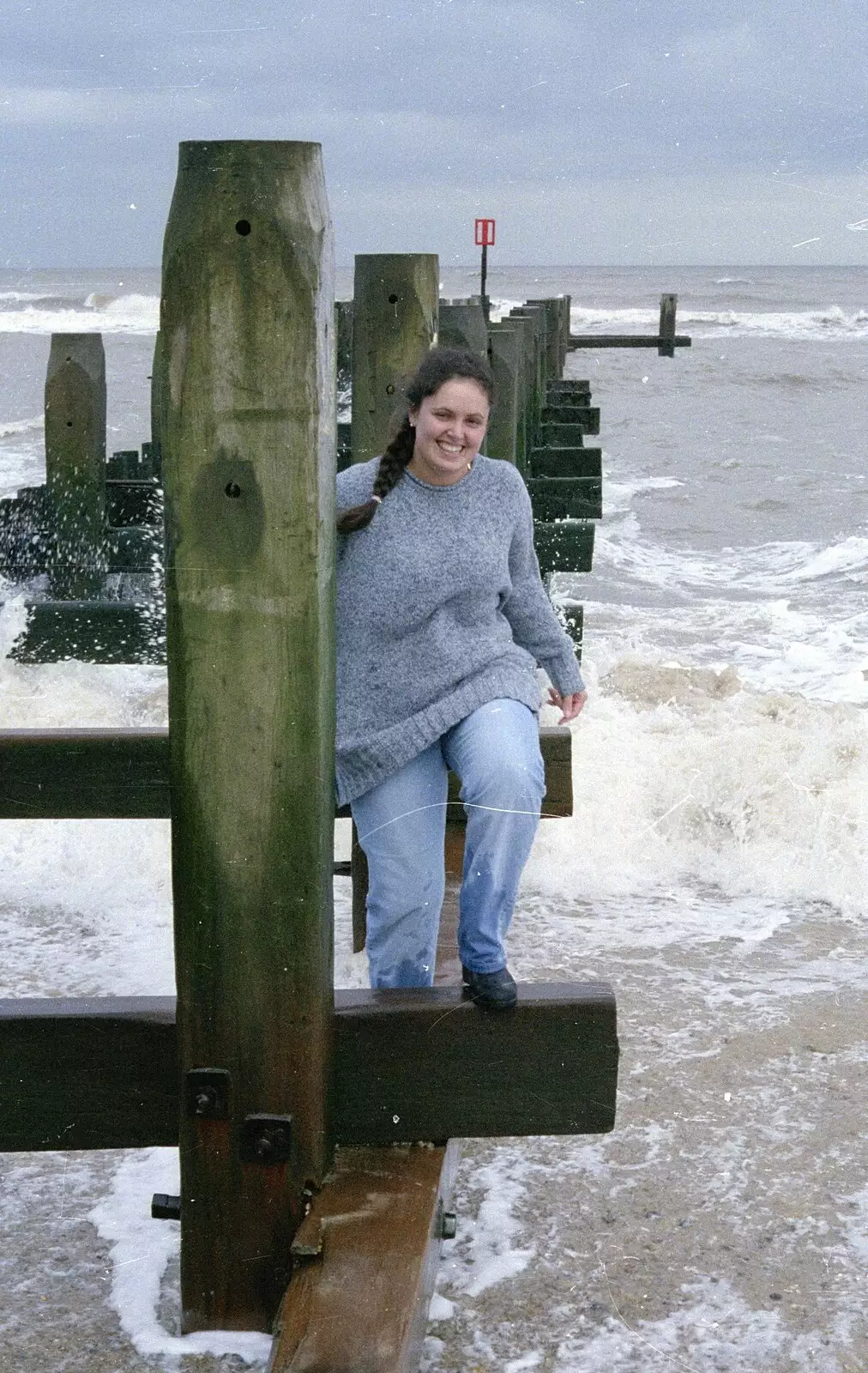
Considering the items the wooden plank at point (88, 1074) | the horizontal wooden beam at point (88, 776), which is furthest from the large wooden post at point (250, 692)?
the horizontal wooden beam at point (88, 776)

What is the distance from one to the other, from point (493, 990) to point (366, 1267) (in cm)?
47

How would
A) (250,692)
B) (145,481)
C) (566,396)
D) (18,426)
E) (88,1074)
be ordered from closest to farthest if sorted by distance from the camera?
(250,692), (88,1074), (145,481), (566,396), (18,426)

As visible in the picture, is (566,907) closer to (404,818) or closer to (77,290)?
(404,818)

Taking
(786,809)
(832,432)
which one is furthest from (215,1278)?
(832,432)

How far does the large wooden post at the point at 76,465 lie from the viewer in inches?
319

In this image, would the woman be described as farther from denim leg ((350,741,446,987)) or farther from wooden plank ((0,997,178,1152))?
wooden plank ((0,997,178,1152))

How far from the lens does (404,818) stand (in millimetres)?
2967

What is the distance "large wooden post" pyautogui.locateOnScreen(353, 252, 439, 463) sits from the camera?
15.7 feet

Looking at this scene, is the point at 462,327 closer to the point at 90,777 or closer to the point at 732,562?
the point at 90,777

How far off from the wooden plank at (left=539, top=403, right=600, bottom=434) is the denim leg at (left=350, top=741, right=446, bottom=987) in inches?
409

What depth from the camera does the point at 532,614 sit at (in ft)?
10.4

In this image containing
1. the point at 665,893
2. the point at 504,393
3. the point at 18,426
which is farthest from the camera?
the point at 18,426

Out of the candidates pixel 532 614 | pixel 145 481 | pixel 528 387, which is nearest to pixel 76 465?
pixel 145 481

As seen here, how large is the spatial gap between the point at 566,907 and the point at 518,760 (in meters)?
2.48
